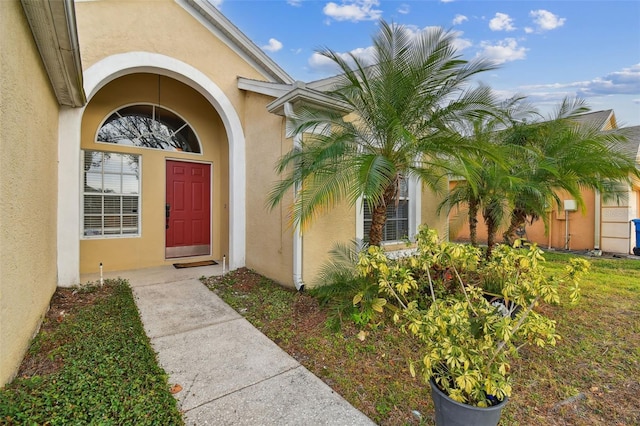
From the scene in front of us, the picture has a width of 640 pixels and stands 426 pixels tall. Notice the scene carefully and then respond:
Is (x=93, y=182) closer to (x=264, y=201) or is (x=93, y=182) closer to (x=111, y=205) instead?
(x=111, y=205)

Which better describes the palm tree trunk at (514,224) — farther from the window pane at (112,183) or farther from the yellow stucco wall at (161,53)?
the window pane at (112,183)

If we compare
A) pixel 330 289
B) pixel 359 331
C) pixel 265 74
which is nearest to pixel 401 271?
pixel 359 331

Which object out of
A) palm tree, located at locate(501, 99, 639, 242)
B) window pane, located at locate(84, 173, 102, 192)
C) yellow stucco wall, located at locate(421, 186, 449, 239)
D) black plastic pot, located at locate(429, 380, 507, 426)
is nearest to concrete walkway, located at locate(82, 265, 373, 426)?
black plastic pot, located at locate(429, 380, 507, 426)

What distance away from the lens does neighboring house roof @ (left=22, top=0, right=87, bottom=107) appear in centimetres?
268

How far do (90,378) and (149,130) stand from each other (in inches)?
236

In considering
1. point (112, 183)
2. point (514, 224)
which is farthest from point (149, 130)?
point (514, 224)

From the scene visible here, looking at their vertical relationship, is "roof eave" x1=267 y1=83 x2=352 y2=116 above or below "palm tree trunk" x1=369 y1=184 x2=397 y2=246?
above

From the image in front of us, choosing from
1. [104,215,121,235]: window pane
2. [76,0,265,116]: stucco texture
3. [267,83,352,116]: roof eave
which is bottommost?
[104,215,121,235]: window pane

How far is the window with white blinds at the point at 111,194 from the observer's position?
251 inches

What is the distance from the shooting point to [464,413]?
6.59 feet

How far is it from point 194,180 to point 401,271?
632 cm

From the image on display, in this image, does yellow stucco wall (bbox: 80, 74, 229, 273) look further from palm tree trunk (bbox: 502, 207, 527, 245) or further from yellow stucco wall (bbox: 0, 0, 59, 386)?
palm tree trunk (bbox: 502, 207, 527, 245)

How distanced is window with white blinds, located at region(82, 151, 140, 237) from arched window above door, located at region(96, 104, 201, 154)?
41 centimetres

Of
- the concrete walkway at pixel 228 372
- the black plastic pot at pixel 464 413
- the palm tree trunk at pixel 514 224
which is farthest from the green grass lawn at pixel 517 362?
the palm tree trunk at pixel 514 224
